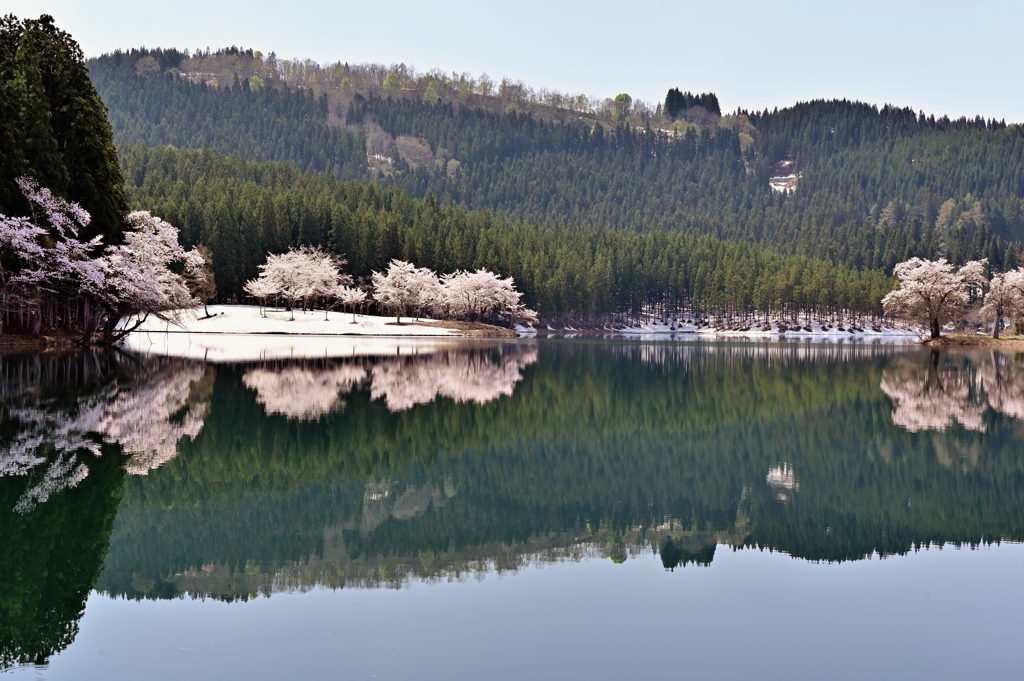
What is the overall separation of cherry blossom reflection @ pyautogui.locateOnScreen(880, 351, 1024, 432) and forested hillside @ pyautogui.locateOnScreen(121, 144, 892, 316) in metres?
81.9

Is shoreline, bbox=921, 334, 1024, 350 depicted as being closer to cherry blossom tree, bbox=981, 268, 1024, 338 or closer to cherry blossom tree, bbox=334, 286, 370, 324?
cherry blossom tree, bbox=981, 268, 1024, 338

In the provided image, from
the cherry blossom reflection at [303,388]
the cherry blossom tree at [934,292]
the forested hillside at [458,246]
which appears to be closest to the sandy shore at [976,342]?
the cherry blossom tree at [934,292]

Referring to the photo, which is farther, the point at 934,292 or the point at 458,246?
the point at 458,246

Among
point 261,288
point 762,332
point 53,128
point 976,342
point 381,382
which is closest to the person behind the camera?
point 381,382

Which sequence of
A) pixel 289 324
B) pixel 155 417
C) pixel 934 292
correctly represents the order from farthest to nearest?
pixel 289 324 < pixel 934 292 < pixel 155 417

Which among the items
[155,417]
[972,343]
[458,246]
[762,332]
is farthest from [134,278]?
[762,332]

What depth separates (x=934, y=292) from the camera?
91938 mm

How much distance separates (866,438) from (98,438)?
16.6 metres

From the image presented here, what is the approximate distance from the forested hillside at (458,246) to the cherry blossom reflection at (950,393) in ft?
269

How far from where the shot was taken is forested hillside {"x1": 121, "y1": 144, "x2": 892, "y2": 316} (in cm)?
11781

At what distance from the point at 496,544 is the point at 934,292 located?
299 ft

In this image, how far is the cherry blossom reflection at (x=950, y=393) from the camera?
2534 cm

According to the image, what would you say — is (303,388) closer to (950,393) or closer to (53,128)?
(950,393)

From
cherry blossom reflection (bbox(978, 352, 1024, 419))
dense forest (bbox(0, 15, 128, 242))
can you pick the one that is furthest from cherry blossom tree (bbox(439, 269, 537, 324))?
cherry blossom reflection (bbox(978, 352, 1024, 419))
